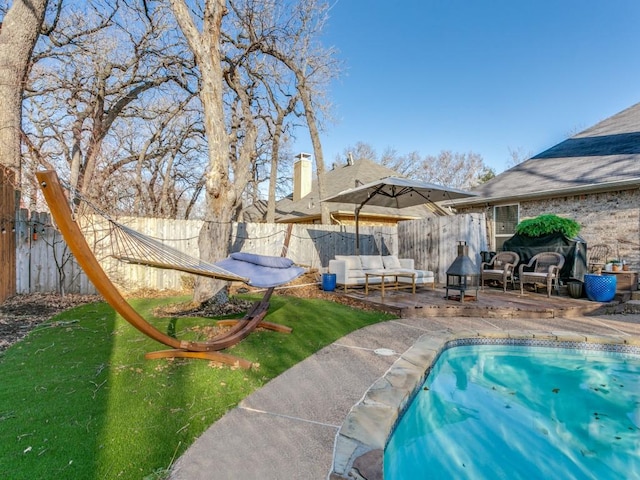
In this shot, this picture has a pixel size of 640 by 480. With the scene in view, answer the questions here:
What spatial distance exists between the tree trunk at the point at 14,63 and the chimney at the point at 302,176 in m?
12.7

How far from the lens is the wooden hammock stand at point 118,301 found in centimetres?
196

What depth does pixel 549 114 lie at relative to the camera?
678 inches

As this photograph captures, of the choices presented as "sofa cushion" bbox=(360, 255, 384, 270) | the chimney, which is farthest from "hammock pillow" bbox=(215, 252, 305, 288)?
the chimney

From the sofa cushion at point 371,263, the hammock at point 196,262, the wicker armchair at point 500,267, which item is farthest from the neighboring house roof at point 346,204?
the hammock at point 196,262

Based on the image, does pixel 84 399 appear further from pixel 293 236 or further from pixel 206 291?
pixel 293 236

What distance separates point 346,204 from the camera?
44.0 ft

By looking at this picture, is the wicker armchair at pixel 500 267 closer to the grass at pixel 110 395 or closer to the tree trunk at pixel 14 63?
the grass at pixel 110 395

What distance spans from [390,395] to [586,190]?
8.08 m

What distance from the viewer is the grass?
69.0 inches

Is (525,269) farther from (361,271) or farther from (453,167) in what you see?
(453,167)

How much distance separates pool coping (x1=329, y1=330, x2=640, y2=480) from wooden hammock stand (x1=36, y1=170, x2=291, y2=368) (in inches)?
49.4

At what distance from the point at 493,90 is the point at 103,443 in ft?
56.4

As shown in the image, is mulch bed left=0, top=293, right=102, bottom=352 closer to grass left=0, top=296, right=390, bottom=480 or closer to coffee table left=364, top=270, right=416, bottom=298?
grass left=0, top=296, right=390, bottom=480

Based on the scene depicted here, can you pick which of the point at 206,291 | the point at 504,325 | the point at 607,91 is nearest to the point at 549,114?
the point at 607,91
